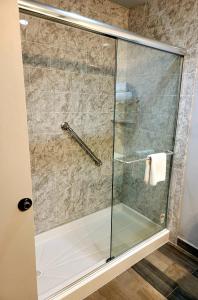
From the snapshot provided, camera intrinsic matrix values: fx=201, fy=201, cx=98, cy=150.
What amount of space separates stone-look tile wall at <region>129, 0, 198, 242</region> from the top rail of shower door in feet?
0.76

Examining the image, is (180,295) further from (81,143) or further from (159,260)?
(81,143)

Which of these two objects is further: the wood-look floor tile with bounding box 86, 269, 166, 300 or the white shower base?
the white shower base

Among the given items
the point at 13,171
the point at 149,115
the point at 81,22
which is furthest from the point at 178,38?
the point at 13,171

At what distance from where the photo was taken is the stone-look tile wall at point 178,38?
5.79 ft

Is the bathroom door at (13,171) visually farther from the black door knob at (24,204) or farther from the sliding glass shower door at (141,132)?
the sliding glass shower door at (141,132)

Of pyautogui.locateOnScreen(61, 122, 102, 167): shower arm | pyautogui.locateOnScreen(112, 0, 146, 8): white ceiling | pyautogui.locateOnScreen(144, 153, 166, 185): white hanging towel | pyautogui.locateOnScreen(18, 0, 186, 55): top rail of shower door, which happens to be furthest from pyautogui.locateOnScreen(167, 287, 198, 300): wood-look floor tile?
pyautogui.locateOnScreen(112, 0, 146, 8): white ceiling

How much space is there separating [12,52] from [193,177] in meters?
1.79

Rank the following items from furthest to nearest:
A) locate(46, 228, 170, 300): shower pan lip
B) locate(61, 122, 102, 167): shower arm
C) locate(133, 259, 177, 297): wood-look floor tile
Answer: locate(61, 122, 102, 167): shower arm
locate(133, 259, 177, 297): wood-look floor tile
locate(46, 228, 170, 300): shower pan lip

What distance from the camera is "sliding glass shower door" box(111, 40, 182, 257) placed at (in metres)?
1.92

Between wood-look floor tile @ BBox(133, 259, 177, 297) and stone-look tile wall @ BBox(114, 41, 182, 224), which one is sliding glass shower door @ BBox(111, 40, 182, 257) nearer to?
stone-look tile wall @ BBox(114, 41, 182, 224)

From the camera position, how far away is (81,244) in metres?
2.09

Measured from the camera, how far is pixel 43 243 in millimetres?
2090

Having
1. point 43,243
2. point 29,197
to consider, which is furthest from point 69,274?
point 29,197

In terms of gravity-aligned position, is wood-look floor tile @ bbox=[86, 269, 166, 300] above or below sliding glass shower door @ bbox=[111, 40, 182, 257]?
below
